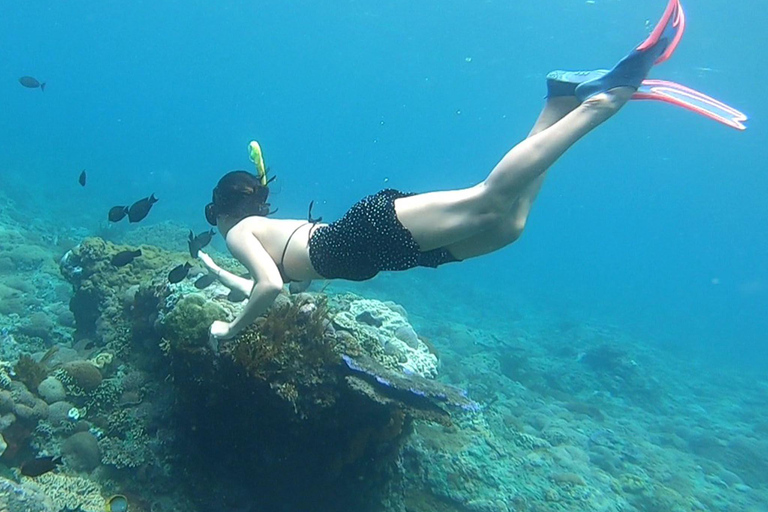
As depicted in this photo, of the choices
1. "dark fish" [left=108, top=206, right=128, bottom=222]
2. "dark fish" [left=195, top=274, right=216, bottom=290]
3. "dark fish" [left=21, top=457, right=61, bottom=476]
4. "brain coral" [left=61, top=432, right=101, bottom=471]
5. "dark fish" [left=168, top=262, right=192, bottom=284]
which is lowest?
"brain coral" [left=61, top=432, right=101, bottom=471]

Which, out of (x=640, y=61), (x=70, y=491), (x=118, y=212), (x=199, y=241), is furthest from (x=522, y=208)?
(x=118, y=212)

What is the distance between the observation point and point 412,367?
8016 millimetres

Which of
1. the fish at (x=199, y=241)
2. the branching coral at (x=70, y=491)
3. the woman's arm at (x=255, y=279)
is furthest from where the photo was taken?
the fish at (x=199, y=241)

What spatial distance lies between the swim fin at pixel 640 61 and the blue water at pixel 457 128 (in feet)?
53.0

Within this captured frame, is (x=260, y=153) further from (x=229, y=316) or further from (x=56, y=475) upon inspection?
(x=56, y=475)

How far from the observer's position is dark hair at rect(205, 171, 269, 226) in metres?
4.36

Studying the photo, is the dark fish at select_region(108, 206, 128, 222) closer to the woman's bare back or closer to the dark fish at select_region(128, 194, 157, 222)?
the dark fish at select_region(128, 194, 157, 222)

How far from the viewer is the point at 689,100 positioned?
4094 millimetres

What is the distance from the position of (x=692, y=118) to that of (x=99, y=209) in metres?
69.3

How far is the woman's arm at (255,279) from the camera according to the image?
3.72 meters

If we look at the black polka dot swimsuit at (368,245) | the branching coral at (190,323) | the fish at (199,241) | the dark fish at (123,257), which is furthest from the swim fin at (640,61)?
the dark fish at (123,257)

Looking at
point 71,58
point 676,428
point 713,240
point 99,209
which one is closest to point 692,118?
point 676,428

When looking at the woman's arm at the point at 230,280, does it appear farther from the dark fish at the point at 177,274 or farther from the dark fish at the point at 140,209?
the dark fish at the point at 140,209

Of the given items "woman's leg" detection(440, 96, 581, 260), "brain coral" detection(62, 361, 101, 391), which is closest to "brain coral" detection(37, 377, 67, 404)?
"brain coral" detection(62, 361, 101, 391)
